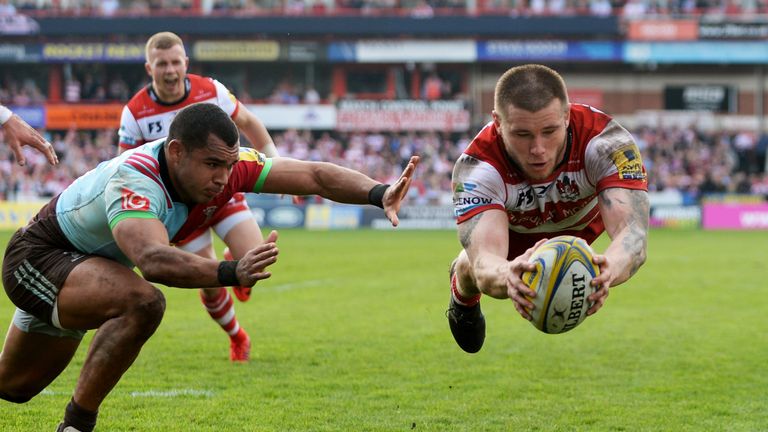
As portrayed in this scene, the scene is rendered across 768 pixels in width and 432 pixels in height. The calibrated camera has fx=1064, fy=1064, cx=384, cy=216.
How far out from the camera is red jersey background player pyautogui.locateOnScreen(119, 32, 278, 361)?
30.5ft

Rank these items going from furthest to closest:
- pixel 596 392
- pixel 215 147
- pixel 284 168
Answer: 1. pixel 596 392
2. pixel 284 168
3. pixel 215 147

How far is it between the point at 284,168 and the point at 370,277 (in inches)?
450

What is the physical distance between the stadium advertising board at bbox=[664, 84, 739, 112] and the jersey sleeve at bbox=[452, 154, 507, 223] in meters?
41.7

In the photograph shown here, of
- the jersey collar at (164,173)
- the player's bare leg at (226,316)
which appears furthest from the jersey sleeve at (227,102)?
the jersey collar at (164,173)

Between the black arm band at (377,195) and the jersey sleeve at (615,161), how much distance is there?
1205 millimetres

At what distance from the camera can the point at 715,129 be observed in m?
44.4

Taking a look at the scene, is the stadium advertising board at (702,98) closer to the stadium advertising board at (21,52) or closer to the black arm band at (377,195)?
the stadium advertising board at (21,52)

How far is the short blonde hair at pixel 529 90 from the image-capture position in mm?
5668

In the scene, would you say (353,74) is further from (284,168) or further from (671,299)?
(284,168)

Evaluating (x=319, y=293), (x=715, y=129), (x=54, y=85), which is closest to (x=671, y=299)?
(x=319, y=293)

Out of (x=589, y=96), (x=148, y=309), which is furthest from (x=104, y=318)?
(x=589, y=96)

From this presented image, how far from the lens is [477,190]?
6230 millimetres

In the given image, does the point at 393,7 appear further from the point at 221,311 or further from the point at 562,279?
the point at 562,279

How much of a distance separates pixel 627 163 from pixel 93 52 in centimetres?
4078
